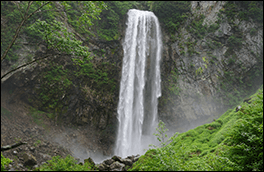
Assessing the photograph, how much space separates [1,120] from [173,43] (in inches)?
745

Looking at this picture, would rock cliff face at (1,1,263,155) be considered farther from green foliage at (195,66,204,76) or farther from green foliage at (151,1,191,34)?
green foliage at (151,1,191,34)

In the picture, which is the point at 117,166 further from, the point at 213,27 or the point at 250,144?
the point at 213,27

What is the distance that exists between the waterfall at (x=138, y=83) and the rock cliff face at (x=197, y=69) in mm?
823

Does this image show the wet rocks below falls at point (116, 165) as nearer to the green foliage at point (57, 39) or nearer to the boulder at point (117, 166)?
the boulder at point (117, 166)

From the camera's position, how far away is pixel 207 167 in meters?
3.24

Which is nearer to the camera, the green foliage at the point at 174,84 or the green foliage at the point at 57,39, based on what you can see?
the green foliage at the point at 57,39

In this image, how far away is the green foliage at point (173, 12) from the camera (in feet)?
66.7

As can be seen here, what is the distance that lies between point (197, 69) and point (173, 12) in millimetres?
8496

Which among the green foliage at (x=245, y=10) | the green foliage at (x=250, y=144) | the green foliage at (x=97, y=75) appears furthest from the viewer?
the green foliage at (x=245, y=10)

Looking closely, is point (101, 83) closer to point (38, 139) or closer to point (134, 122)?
point (134, 122)

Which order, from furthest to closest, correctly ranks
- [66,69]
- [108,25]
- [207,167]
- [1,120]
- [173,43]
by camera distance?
[173,43]
[108,25]
[66,69]
[1,120]
[207,167]

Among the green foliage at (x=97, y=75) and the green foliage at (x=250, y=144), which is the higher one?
the green foliage at (x=97, y=75)

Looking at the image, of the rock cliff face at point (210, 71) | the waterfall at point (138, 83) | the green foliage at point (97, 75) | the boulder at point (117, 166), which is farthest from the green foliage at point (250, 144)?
the rock cliff face at point (210, 71)

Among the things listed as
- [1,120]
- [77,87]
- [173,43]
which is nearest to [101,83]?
[77,87]
